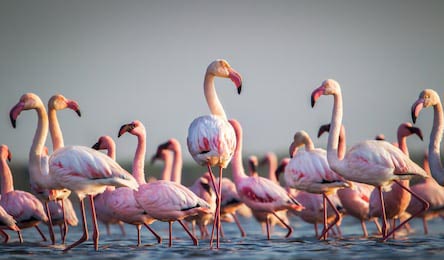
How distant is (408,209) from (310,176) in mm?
2013

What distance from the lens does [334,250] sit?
30.3ft

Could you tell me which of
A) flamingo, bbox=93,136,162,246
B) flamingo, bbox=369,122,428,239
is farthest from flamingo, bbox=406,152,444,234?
flamingo, bbox=93,136,162,246

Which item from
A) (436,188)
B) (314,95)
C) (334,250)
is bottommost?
(334,250)

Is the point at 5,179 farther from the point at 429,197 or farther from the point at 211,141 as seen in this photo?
the point at 429,197

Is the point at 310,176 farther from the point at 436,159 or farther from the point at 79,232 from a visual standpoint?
the point at 79,232

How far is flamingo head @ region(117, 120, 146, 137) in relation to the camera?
34.2ft

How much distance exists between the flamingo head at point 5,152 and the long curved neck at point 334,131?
5012mm

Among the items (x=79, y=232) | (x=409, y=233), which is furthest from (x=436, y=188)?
(x=79, y=232)

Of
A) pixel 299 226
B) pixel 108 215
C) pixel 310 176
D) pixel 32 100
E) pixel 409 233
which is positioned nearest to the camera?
pixel 32 100

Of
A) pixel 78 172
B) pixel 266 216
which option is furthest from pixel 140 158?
pixel 266 216

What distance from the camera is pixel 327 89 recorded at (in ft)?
Result: 33.0

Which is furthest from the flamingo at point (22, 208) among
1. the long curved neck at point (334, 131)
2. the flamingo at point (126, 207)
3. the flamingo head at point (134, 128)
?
the long curved neck at point (334, 131)

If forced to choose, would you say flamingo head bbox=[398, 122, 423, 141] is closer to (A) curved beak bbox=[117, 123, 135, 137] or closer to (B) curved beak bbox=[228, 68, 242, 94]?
(B) curved beak bbox=[228, 68, 242, 94]

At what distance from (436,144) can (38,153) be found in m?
4.91
